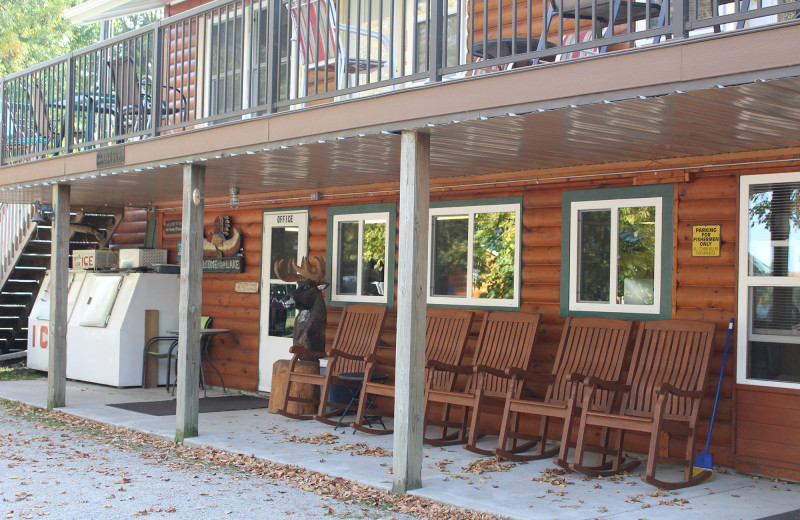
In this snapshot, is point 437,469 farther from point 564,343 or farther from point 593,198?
point 593,198

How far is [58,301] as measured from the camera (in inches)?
350

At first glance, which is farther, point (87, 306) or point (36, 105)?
point (87, 306)

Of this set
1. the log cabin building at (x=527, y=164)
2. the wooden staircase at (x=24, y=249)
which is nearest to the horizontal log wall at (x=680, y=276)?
the log cabin building at (x=527, y=164)

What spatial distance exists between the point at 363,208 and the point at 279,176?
40.0 inches

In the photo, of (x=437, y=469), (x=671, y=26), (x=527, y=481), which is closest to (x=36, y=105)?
(x=437, y=469)

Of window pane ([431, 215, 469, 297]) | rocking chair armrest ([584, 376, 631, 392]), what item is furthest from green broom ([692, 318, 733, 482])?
window pane ([431, 215, 469, 297])

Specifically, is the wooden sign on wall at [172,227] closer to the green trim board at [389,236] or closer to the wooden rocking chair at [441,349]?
the green trim board at [389,236]

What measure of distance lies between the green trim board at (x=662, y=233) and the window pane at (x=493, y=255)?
559 millimetres

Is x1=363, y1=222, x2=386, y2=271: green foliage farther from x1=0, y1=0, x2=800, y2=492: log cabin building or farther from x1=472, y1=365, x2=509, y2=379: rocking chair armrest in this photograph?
x1=472, y1=365, x2=509, y2=379: rocking chair armrest

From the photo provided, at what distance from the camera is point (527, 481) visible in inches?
224

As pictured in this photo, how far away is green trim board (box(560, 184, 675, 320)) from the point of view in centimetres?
637

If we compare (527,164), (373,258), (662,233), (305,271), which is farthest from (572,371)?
(305,271)

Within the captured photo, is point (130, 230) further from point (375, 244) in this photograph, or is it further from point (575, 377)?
point (575, 377)

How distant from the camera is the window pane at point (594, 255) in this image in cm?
680
